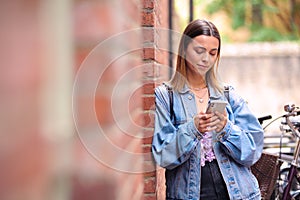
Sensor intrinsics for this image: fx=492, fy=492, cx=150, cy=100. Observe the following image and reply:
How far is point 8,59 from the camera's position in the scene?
0.31 meters

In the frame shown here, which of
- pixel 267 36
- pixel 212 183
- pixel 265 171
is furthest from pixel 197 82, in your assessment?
pixel 267 36

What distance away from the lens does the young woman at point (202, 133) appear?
5.10ft

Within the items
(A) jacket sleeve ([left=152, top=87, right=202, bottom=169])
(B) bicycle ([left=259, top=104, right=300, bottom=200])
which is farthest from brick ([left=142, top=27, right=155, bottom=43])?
(B) bicycle ([left=259, top=104, right=300, bottom=200])

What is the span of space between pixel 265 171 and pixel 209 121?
1174mm

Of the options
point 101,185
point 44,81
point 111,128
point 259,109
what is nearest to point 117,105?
point 111,128

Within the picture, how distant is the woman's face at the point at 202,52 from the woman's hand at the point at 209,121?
201mm

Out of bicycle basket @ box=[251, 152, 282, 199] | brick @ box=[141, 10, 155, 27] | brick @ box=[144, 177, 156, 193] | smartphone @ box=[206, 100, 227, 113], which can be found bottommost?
bicycle basket @ box=[251, 152, 282, 199]

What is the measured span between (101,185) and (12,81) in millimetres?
260

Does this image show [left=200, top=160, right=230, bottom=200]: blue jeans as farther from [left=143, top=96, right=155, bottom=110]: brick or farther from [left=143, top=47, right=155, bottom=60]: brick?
[left=143, top=47, right=155, bottom=60]: brick

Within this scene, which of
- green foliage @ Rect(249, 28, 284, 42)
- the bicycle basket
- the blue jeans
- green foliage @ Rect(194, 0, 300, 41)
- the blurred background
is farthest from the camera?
green foliage @ Rect(194, 0, 300, 41)

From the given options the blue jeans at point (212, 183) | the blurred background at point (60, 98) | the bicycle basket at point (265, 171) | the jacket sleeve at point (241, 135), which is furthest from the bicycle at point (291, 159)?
the blurred background at point (60, 98)

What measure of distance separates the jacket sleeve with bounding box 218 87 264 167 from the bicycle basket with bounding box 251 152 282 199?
0.93m

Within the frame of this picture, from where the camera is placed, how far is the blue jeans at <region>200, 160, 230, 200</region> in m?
1.60

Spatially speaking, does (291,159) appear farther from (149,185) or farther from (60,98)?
(60,98)
